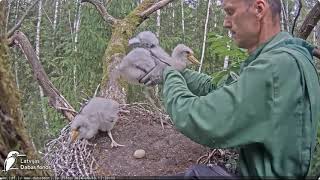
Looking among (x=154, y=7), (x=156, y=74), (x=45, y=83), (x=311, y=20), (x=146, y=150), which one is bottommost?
(x=146, y=150)

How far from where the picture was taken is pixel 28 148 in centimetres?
90

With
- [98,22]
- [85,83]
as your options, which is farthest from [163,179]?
[98,22]

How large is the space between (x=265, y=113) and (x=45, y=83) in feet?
4.72

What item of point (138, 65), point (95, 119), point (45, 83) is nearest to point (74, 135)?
point (95, 119)

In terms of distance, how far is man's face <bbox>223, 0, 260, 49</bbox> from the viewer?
1082mm

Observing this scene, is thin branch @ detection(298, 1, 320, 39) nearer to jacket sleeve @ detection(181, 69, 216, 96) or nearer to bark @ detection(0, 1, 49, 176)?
jacket sleeve @ detection(181, 69, 216, 96)

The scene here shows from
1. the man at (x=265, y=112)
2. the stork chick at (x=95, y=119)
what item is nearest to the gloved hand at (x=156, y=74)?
the man at (x=265, y=112)

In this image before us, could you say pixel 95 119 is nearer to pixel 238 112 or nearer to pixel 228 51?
pixel 228 51

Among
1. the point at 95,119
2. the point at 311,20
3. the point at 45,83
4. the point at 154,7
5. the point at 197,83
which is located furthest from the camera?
the point at 154,7

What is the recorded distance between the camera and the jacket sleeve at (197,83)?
141cm

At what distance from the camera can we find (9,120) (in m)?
0.85

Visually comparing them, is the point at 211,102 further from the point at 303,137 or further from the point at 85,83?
the point at 85,83

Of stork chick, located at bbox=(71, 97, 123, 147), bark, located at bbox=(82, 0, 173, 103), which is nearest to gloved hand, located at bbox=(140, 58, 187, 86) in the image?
stork chick, located at bbox=(71, 97, 123, 147)

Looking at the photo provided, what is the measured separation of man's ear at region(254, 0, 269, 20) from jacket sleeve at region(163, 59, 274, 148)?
0.65 ft
